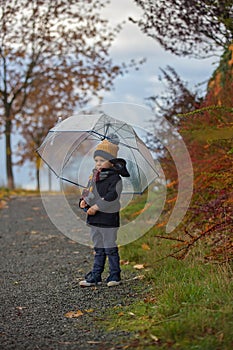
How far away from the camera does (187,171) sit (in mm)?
8375

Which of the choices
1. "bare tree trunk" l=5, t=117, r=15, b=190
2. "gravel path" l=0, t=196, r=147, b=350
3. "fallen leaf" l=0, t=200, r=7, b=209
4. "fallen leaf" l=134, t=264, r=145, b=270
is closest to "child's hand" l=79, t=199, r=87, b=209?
"gravel path" l=0, t=196, r=147, b=350

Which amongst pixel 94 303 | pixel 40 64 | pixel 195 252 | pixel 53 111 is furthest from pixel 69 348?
pixel 53 111

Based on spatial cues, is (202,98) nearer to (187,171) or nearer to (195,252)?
(187,171)

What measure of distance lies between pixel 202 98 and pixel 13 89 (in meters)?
12.2

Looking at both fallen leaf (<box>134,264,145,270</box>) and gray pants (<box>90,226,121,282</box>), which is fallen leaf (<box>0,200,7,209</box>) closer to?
fallen leaf (<box>134,264,145,270</box>)

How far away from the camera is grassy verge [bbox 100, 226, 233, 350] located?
12.7ft

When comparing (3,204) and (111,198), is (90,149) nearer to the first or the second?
(111,198)

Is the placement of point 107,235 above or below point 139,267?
above

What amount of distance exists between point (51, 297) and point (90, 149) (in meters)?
1.79

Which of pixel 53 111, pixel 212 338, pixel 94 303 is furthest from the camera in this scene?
pixel 53 111

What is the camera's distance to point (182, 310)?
14.4ft

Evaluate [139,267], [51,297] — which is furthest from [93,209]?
[139,267]

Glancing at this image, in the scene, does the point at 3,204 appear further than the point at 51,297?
Yes

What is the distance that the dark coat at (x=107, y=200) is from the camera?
614 centimetres
